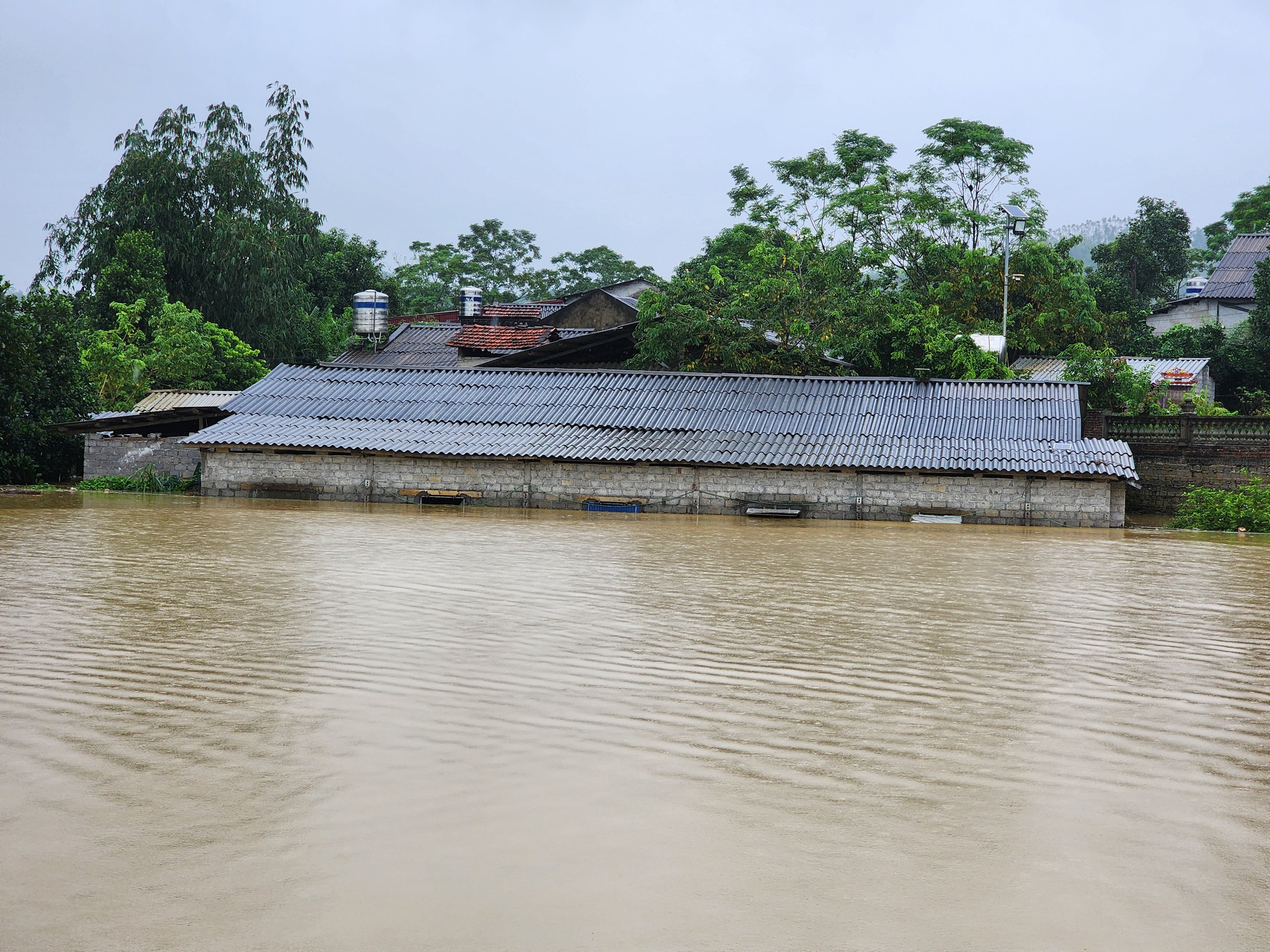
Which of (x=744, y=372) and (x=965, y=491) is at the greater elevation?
(x=744, y=372)

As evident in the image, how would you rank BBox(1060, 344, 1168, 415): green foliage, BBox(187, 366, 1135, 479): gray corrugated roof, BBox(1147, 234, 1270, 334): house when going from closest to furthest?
BBox(187, 366, 1135, 479): gray corrugated roof
BBox(1060, 344, 1168, 415): green foliage
BBox(1147, 234, 1270, 334): house

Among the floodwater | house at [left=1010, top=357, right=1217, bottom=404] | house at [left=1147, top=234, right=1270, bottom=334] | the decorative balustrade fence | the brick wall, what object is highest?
house at [left=1147, top=234, right=1270, bottom=334]

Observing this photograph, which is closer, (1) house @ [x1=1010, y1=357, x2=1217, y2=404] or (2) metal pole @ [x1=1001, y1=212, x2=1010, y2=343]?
(2) metal pole @ [x1=1001, y1=212, x2=1010, y2=343]

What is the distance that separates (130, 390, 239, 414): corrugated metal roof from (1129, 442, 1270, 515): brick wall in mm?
19617

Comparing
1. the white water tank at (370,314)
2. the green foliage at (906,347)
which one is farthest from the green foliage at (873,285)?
the white water tank at (370,314)

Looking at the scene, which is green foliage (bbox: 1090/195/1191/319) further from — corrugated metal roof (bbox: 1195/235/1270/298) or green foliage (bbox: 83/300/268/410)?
green foliage (bbox: 83/300/268/410)

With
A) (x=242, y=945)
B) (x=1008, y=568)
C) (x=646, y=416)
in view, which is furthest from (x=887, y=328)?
(x=242, y=945)

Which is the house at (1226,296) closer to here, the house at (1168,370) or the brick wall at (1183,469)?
the house at (1168,370)

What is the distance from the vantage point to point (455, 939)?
3.41m

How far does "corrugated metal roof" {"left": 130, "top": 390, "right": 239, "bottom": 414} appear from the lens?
27.4 meters

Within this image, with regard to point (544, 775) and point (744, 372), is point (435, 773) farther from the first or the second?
point (744, 372)

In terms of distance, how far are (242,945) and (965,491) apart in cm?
1809

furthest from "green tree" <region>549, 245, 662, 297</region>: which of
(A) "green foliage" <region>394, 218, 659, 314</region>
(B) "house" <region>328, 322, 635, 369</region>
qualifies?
(B) "house" <region>328, 322, 635, 369</region>

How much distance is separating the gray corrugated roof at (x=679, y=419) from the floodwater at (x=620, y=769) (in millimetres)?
10557
